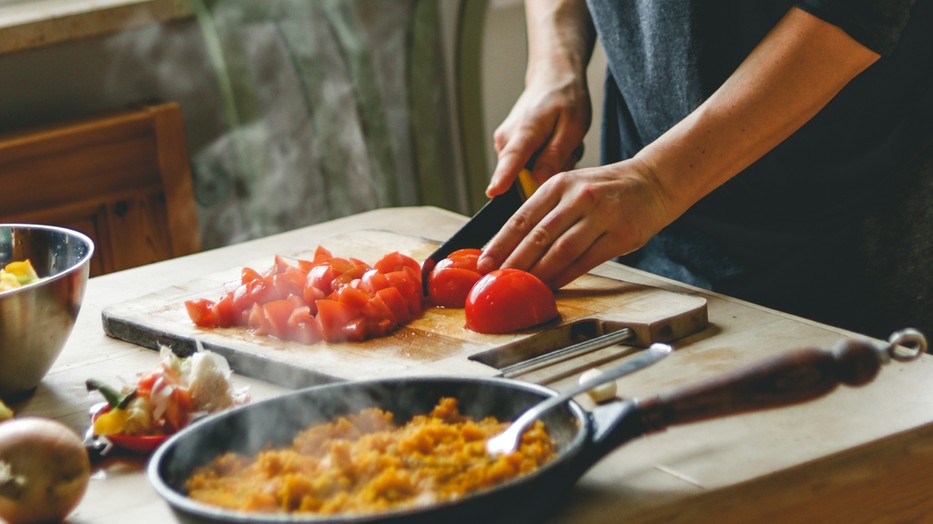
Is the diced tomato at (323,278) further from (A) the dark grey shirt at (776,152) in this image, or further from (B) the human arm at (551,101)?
(A) the dark grey shirt at (776,152)

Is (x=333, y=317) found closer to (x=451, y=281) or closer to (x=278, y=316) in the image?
(x=278, y=316)

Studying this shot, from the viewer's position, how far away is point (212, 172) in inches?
118

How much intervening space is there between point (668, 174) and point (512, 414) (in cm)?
62

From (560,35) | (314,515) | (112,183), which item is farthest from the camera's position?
(112,183)

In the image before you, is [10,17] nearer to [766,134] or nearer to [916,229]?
[766,134]

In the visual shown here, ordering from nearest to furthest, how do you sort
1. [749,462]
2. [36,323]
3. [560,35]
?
[749,462] < [36,323] < [560,35]

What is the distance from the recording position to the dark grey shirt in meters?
1.65

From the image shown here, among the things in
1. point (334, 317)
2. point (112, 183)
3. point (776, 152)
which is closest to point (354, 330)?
point (334, 317)

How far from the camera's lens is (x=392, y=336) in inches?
56.7

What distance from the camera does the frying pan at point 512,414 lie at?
84cm

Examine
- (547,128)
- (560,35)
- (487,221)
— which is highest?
(560,35)

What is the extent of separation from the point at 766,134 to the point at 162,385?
2.87 ft

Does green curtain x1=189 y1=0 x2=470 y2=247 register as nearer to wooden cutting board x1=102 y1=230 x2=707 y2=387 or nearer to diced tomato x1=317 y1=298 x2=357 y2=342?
wooden cutting board x1=102 y1=230 x2=707 y2=387

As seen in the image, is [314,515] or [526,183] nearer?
[314,515]
